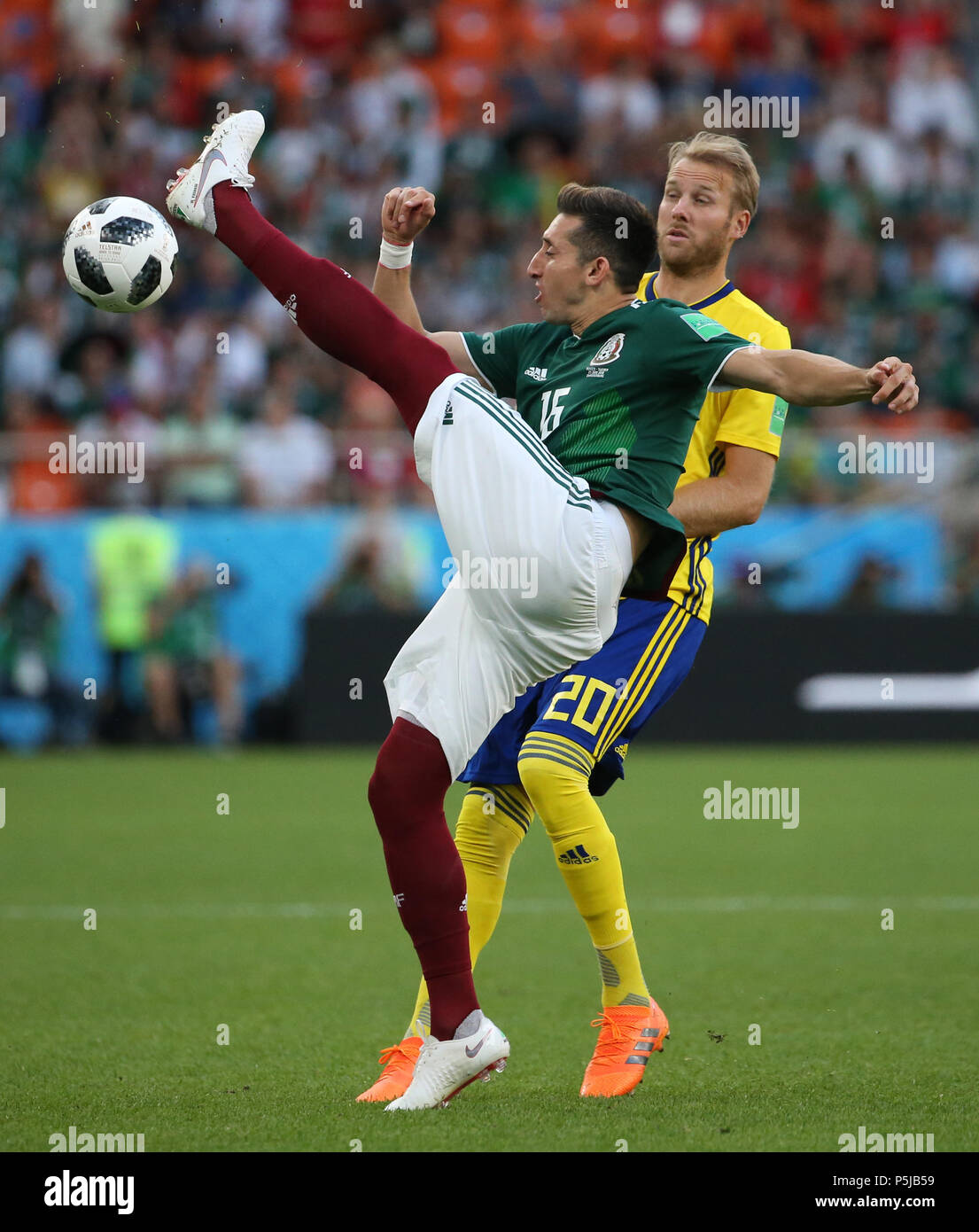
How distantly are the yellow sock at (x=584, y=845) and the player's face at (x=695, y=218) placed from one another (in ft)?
5.03

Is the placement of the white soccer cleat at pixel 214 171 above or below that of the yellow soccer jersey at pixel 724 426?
above

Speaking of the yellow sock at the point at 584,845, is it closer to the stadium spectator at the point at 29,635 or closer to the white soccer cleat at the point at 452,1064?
the white soccer cleat at the point at 452,1064

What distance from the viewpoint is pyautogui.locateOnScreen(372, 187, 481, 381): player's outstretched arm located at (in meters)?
4.55

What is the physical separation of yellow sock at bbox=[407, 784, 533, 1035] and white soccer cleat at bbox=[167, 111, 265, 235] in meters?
1.78

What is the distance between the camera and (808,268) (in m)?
17.7

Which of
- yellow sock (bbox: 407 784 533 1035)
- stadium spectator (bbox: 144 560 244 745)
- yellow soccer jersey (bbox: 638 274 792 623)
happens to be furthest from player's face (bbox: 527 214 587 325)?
stadium spectator (bbox: 144 560 244 745)

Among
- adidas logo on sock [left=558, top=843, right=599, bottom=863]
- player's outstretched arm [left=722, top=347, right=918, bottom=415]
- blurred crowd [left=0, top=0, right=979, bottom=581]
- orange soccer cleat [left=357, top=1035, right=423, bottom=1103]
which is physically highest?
blurred crowd [left=0, top=0, right=979, bottom=581]

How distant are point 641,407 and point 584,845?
118cm

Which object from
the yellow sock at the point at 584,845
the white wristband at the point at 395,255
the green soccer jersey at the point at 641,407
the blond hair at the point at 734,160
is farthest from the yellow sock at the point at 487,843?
the blond hair at the point at 734,160

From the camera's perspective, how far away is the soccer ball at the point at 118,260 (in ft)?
15.6

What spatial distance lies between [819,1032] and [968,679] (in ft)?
30.0

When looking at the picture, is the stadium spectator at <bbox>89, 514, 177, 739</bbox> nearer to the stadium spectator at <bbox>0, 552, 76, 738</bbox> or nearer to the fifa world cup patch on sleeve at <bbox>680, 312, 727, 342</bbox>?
the stadium spectator at <bbox>0, 552, 76, 738</bbox>

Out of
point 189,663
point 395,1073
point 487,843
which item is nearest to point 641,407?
Answer: point 487,843

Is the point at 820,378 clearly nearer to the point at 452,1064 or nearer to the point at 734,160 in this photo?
the point at 734,160
